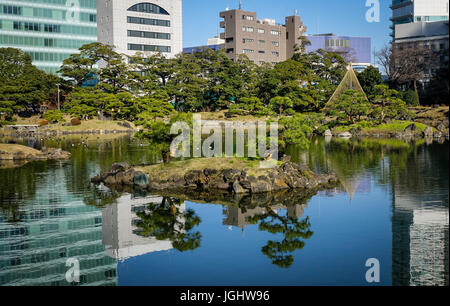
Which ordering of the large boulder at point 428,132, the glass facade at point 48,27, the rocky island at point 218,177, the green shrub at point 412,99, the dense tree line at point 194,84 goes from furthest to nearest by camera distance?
1. the glass facade at point 48,27
2. the dense tree line at point 194,84
3. the green shrub at point 412,99
4. the large boulder at point 428,132
5. the rocky island at point 218,177

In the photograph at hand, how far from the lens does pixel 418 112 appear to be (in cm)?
6081

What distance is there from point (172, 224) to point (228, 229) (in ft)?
8.05

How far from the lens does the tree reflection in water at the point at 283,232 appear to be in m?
15.0

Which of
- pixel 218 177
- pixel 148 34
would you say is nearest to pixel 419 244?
pixel 218 177

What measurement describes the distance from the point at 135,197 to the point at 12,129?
150ft

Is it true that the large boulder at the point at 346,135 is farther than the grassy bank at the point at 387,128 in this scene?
No

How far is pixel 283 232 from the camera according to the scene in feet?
58.6

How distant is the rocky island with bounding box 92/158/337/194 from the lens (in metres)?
24.8

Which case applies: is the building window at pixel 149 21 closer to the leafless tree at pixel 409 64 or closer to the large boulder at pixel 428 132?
the leafless tree at pixel 409 64

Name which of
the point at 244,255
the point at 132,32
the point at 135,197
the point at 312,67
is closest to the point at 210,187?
the point at 135,197

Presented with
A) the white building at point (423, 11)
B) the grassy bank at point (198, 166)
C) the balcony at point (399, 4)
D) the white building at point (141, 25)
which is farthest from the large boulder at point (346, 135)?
the balcony at point (399, 4)

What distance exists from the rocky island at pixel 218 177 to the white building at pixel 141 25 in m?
59.7
